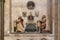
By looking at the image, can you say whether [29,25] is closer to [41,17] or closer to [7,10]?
[41,17]

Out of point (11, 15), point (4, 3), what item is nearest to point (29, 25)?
point (11, 15)

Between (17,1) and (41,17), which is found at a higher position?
(17,1)

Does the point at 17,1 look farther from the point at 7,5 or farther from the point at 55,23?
the point at 55,23

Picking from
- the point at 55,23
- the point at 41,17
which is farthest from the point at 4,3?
the point at 55,23

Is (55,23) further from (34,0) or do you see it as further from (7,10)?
(7,10)

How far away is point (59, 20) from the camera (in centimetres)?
264

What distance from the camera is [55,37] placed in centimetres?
265

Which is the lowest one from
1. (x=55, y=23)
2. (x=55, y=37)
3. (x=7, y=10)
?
(x=55, y=37)

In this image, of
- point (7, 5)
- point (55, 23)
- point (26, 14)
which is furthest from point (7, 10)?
point (55, 23)

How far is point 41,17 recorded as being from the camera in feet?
8.87

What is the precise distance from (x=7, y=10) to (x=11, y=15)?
0.09 m

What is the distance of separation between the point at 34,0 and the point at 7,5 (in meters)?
0.38

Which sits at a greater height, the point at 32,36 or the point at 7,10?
the point at 7,10

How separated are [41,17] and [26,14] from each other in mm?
211
